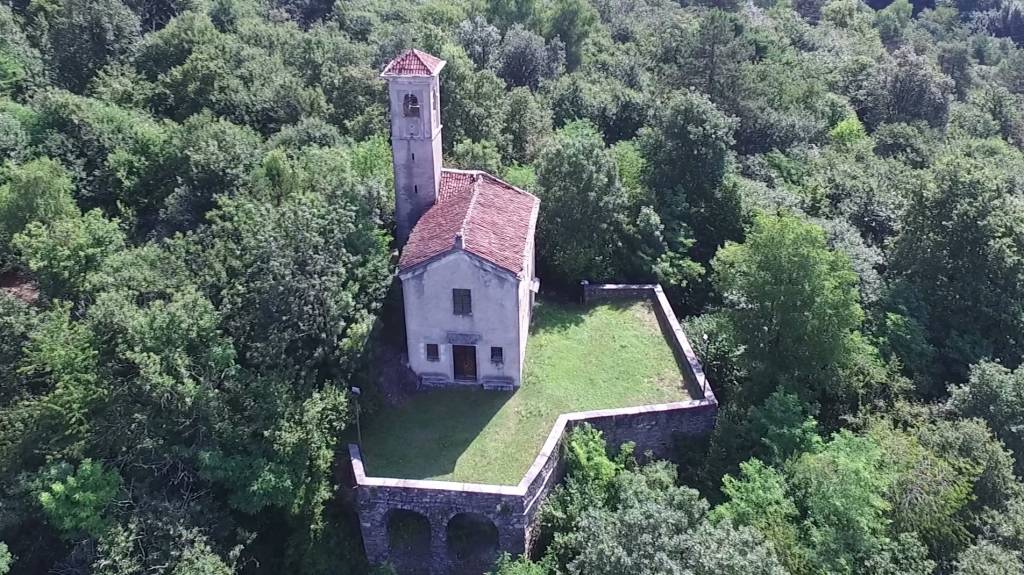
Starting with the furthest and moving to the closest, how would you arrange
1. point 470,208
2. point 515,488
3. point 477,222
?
point 470,208, point 477,222, point 515,488

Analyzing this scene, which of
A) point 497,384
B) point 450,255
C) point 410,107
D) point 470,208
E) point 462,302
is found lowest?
point 497,384

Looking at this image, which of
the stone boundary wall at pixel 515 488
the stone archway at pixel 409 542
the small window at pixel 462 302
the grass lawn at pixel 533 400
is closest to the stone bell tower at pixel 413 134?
the small window at pixel 462 302

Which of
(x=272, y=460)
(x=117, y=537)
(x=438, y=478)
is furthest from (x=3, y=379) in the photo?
(x=438, y=478)

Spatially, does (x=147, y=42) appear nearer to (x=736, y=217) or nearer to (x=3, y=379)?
(x=3, y=379)

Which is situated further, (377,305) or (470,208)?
(470,208)

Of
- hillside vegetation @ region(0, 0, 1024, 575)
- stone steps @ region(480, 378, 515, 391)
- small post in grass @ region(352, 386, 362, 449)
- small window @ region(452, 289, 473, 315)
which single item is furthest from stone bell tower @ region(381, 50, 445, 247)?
small post in grass @ region(352, 386, 362, 449)

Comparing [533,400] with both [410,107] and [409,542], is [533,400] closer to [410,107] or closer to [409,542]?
[409,542]

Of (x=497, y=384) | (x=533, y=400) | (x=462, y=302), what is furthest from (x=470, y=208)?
(x=533, y=400)
